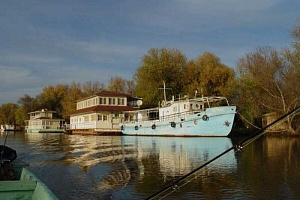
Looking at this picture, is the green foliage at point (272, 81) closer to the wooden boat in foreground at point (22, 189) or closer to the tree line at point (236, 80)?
the tree line at point (236, 80)

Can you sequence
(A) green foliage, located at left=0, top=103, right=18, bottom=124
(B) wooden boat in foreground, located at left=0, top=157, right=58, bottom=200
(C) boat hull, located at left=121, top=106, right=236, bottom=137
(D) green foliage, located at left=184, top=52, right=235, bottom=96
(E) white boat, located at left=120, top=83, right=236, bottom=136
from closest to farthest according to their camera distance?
(B) wooden boat in foreground, located at left=0, top=157, right=58, bottom=200, (C) boat hull, located at left=121, top=106, right=236, bottom=137, (E) white boat, located at left=120, top=83, right=236, bottom=136, (D) green foliage, located at left=184, top=52, right=235, bottom=96, (A) green foliage, located at left=0, top=103, right=18, bottom=124

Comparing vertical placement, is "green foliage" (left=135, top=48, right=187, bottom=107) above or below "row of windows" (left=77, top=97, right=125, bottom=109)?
above

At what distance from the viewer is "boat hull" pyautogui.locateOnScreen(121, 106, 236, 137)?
37.7 m

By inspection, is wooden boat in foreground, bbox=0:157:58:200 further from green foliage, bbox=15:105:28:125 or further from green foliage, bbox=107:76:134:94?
green foliage, bbox=15:105:28:125

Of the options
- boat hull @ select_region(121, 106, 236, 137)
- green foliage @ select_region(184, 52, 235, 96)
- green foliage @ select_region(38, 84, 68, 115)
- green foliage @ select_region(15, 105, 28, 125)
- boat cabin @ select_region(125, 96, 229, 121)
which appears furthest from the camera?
green foliage @ select_region(15, 105, 28, 125)

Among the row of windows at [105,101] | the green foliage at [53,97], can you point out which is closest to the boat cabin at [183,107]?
the row of windows at [105,101]

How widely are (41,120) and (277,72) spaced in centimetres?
6016

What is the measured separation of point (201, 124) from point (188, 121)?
1.81 metres

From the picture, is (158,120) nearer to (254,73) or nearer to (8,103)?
(254,73)

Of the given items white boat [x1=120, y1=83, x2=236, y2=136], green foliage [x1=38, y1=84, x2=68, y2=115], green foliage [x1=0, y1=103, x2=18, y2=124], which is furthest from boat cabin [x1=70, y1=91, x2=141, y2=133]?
green foliage [x1=0, y1=103, x2=18, y2=124]

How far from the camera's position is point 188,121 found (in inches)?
1604

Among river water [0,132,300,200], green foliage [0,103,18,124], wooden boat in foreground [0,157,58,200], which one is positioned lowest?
river water [0,132,300,200]

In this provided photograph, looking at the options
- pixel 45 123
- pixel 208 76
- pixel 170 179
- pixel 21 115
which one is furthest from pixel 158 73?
pixel 21 115

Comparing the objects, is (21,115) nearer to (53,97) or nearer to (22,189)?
(53,97)
